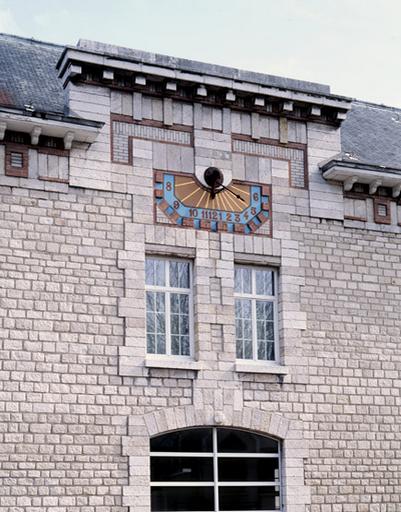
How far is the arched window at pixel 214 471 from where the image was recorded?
1544 centimetres

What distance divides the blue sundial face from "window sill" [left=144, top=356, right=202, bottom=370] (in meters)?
2.16

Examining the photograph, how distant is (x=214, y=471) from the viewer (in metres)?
15.8

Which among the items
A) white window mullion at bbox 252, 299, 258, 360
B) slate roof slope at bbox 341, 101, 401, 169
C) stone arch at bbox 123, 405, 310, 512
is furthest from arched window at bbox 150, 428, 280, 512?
slate roof slope at bbox 341, 101, 401, 169

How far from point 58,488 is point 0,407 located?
1397 millimetres

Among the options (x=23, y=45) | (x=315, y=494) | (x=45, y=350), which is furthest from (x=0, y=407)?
(x=23, y=45)

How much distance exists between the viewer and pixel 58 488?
14.5 metres

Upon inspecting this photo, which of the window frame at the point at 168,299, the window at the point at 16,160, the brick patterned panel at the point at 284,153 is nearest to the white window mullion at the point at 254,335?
the window frame at the point at 168,299

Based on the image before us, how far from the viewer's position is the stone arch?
1500 centimetres

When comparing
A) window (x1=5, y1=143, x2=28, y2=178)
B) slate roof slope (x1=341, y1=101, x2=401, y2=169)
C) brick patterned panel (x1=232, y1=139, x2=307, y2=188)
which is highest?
slate roof slope (x1=341, y1=101, x2=401, y2=169)

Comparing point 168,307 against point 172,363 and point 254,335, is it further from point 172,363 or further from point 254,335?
point 254,335

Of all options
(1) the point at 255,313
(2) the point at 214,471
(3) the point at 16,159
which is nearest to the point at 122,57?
(3) the point at 16,159

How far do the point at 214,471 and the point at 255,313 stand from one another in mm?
2636

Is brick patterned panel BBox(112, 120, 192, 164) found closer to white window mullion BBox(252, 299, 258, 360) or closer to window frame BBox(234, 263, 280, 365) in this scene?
window frame BBox(234, 263, 280, 365)

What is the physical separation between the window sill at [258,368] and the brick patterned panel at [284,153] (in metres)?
3.11
